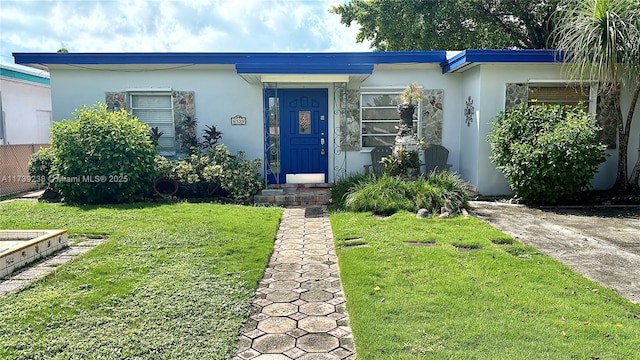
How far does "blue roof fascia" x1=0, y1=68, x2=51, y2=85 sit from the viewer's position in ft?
38.9

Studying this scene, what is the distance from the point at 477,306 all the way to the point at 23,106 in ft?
46.4

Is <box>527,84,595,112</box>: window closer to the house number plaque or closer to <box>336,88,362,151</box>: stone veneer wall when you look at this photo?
<box>336,88,362,151</box>: stone veneer wall

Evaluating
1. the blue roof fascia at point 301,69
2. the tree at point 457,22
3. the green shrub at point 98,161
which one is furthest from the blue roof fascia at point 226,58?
the tree at point 457,22

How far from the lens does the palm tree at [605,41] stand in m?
7.50

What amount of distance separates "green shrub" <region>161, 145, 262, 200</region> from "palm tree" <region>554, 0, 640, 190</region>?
252 inches

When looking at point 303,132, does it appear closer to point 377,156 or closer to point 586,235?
point 377,156

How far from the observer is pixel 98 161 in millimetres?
7969

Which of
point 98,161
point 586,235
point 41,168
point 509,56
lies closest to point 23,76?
point 41,168

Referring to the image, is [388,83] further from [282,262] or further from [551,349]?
[551,349]

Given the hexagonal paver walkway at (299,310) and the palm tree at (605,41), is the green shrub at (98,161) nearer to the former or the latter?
the hexagonal paver walkway at (299,310)

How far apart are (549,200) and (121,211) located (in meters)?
7.37

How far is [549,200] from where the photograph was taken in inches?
310

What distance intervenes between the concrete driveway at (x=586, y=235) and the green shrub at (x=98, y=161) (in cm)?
615

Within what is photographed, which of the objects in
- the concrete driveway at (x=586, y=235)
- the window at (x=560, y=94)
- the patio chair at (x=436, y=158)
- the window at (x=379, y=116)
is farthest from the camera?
the window at (x=379, y=116)
